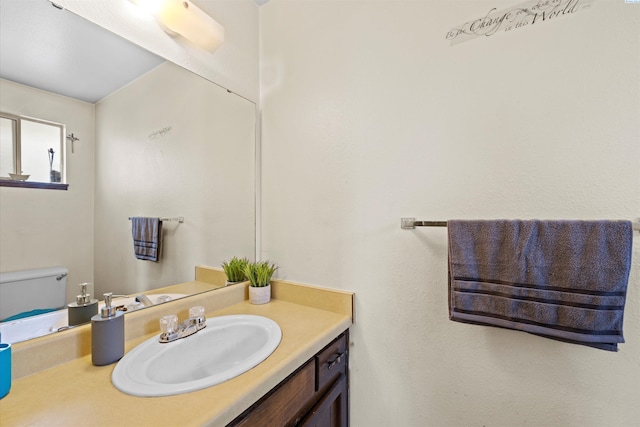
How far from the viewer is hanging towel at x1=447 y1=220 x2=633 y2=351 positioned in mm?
665

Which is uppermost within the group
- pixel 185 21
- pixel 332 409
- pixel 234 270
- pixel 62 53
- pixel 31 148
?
pixel 185 21

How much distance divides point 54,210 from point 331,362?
1.03 m

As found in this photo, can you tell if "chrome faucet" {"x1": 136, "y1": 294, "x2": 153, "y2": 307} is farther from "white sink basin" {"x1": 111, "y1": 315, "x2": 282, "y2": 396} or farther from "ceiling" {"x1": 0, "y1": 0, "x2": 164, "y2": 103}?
"ceiling" {"x1": 0, "y1": 0, "x2": 164, "y2": 103}

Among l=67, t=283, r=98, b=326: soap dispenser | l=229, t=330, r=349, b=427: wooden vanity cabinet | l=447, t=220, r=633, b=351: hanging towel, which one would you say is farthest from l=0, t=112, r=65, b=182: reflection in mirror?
l=447, t=220, r=633, b=351: hanging towel

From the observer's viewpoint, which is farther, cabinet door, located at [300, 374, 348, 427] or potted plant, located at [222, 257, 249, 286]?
potted plant, located at [222, 257, 249, 286]

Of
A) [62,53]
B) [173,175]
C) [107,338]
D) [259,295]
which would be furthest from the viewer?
[259,295]

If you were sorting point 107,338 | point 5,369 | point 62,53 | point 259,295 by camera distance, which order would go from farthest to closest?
point 259,295 < point 62,53 < point 107,338 < point 5,369

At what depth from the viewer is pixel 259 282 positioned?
1.24 meters

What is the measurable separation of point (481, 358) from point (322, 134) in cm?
105

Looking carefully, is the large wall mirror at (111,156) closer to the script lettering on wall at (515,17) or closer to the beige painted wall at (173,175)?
the beige painted wall at (173,175)

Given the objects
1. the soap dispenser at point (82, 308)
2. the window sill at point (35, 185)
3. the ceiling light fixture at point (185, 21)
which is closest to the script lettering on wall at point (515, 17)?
the ceiling light fixture at point (185, 21)

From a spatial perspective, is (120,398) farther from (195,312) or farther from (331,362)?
(331,362)

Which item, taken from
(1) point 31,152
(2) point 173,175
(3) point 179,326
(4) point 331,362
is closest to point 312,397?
(4) point 331,362

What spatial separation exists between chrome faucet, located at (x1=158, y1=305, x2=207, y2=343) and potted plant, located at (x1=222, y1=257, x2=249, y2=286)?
0.30 m
